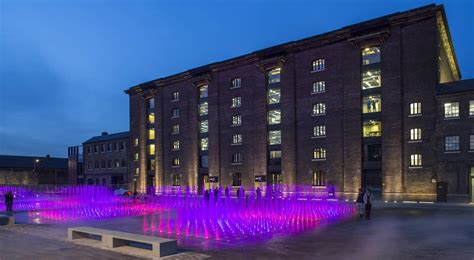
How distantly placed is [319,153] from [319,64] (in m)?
11.2

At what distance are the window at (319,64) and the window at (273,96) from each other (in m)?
6.32

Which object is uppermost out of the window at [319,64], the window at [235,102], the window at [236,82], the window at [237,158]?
the window at [319,64]

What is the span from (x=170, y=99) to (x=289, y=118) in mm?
26034

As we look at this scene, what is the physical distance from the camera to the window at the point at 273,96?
177 feet

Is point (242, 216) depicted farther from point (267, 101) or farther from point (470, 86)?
point (267, 101)

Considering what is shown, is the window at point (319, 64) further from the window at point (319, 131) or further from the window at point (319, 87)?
the window at point (319, 131)

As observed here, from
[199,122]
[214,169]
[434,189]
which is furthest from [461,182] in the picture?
[199,122]

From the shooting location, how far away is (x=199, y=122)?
6475 cm

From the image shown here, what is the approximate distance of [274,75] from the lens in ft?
179

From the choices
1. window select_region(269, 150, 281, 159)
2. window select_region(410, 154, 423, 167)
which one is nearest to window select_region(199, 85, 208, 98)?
window select_region(269, 150, 281, 159)

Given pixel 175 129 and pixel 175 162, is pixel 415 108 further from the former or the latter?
pixel 175 162

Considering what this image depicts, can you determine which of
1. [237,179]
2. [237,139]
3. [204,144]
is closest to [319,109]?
[237,139]

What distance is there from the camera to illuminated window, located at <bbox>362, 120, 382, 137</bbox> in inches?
1746

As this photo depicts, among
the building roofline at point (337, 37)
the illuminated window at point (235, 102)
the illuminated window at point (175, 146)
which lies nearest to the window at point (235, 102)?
the illuminated window at point (235, 102)
